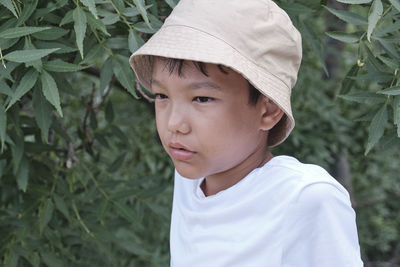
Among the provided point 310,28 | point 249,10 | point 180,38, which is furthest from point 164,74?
point 310,28

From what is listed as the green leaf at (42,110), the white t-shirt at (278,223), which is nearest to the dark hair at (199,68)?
the white t-shirt at (278,223)

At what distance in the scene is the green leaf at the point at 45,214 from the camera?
2121mm

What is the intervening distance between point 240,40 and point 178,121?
223 mm

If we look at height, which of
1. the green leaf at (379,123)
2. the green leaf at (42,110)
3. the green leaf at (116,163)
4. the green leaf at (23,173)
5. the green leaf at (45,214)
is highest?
the green leaf at (379,123)

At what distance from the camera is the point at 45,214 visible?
2.15 metres

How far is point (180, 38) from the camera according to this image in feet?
4.42

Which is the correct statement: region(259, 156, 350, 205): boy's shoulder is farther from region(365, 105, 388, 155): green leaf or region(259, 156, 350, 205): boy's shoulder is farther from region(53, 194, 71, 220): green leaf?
region(53, 194, 71, 220): green leaf

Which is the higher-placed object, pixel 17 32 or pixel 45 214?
A: pixel 17 32

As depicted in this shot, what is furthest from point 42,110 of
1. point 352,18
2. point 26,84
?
point 352,18

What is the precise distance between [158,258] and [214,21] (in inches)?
80.6

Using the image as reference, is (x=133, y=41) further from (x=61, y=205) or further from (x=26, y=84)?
(x=61, y=205)

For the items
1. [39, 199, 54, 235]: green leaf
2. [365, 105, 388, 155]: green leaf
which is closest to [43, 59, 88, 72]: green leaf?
[39, 199, 54, 235]: green leaf

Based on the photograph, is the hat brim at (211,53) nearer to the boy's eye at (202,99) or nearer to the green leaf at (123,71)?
the boy's eye at (202,99)

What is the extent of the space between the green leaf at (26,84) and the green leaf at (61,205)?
68 cm
